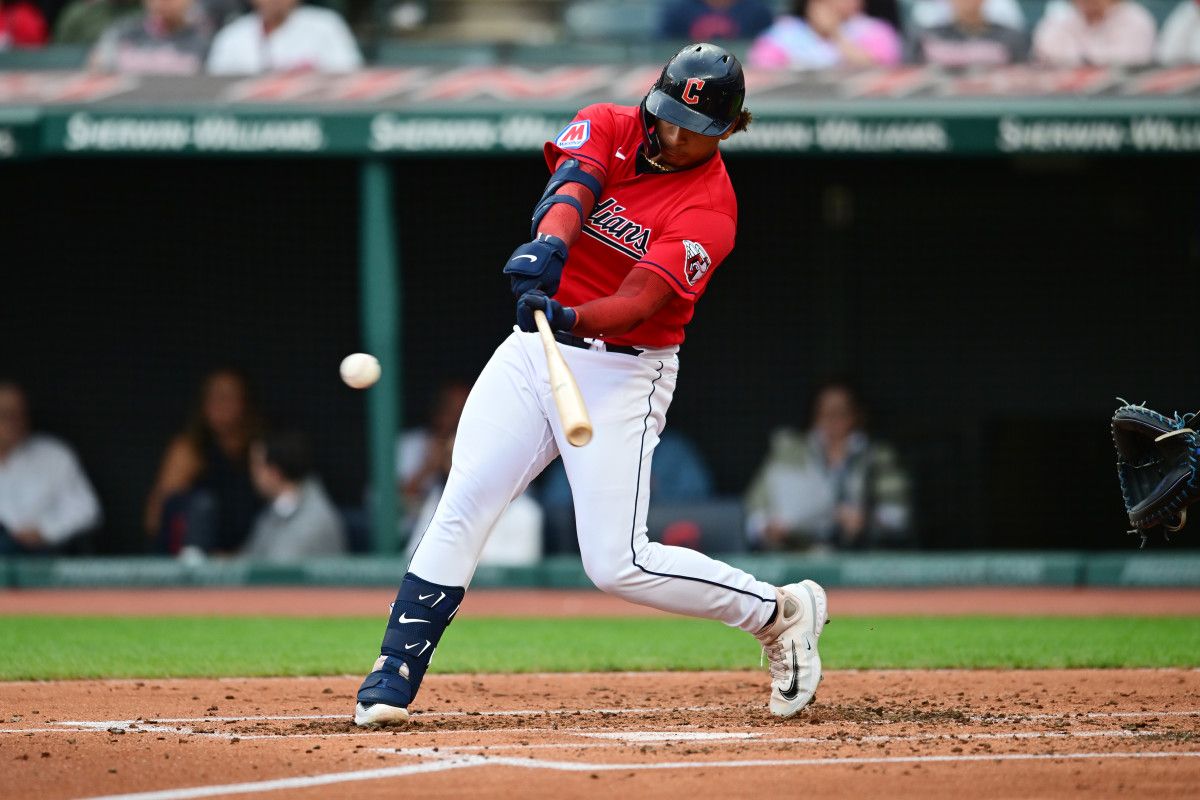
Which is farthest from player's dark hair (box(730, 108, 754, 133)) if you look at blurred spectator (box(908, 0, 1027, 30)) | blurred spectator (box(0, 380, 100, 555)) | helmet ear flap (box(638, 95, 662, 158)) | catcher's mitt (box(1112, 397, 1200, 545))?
blurred spectator (box(0, 380, 100, 555))

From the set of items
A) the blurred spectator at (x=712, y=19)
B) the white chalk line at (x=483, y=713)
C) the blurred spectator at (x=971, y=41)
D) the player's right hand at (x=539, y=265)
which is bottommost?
the white chalk line at (x=483, y=713)

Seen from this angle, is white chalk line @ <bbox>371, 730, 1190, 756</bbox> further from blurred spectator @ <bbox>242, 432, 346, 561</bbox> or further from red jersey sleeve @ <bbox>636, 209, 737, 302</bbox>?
blurred spectator @ <bbox>242, 432, 346, 561</bbox>

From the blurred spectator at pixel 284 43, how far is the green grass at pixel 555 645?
323 centimetres

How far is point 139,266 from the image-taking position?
961 cm

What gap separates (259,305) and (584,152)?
5935 mm

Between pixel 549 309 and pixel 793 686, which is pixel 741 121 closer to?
pixel 549 309

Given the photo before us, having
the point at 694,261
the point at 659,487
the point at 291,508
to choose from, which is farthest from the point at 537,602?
the point at 694,261

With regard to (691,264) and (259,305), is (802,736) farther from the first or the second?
(259,305)

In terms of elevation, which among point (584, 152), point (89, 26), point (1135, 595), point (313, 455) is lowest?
point (1135, 595)

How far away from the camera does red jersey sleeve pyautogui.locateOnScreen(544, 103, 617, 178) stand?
404cm

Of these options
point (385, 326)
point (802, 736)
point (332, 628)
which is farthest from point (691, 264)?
point (385, 326)

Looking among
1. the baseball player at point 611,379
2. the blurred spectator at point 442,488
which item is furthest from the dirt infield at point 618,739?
the blurred spectator at point 442,488

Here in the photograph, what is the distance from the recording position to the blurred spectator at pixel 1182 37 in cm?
904

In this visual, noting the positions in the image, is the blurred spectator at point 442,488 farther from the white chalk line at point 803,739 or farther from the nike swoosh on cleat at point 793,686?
the white chalk line at point 803,739
